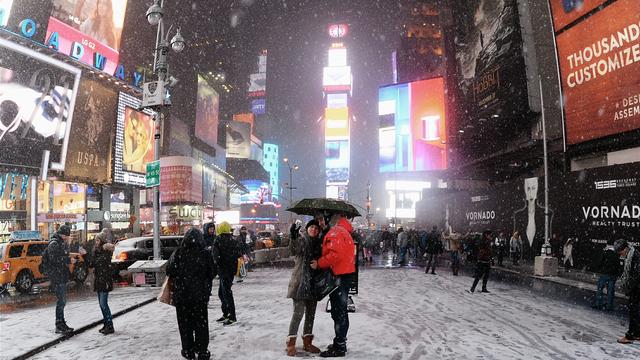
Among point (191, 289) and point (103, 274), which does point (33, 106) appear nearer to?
point (103, 274)

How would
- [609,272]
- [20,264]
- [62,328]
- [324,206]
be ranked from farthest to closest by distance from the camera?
1. [20,264]
2. [609,272]
3. [324,206]
4. [62,328]

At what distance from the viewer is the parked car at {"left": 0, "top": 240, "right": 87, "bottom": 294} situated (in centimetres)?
1424

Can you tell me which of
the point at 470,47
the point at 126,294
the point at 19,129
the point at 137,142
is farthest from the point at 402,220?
the point at 126,294


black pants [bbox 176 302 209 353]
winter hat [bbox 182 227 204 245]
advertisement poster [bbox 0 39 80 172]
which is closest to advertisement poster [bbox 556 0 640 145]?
winter hat [bbox 182 227 204 245]

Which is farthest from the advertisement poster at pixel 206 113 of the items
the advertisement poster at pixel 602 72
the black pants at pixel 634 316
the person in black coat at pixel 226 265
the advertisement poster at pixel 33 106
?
the black pants at pixel 634 316

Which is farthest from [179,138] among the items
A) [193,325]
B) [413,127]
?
[193,325]

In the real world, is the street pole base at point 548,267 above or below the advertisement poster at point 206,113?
below

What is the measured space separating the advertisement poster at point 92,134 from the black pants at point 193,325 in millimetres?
29216

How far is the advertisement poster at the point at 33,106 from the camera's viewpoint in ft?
79.4

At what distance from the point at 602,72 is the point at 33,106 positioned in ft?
95.3

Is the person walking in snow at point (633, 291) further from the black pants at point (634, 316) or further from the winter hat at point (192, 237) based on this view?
the winter hat at point (192, 237)

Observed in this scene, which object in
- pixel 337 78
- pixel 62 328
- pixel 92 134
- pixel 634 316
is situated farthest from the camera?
pixel 337 78

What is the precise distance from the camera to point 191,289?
19.6 feet

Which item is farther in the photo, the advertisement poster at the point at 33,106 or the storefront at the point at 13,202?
the storefront at the point at 13,202
